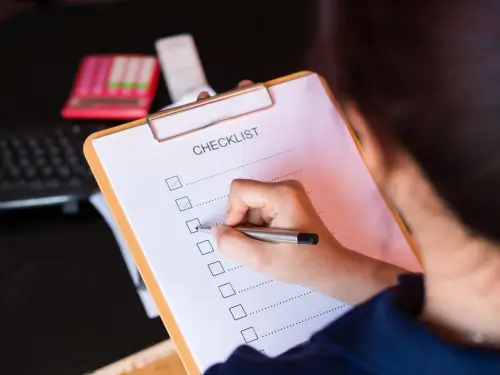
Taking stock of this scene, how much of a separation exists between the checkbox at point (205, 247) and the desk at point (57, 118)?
126 mm

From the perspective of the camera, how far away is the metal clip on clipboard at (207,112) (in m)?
0.68

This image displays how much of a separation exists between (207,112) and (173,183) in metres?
0.09

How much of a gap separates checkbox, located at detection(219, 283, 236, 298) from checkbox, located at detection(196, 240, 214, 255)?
4 cm

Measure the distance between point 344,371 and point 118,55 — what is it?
23.2 inches

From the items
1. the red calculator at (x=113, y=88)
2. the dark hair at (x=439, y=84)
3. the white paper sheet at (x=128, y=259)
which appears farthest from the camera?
the red calculator at (x=113, y=88)

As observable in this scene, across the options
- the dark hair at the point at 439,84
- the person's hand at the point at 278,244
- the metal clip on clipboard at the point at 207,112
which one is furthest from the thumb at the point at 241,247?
the dark hair at the point at 439,84

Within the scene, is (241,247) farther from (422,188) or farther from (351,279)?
(422,188)

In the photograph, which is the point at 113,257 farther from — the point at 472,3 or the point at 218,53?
the point at 472,3

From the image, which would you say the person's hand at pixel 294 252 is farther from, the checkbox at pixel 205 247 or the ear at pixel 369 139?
the ear at pixel 369 139

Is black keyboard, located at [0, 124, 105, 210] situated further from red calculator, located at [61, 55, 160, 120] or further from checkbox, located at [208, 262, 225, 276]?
checkbox, located at [208, 262, 225, 276]

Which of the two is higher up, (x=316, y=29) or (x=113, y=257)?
(x=316, y=29)

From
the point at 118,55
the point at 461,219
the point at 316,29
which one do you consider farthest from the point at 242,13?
the point at 461,219

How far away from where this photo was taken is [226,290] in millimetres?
624

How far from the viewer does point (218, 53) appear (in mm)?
963
